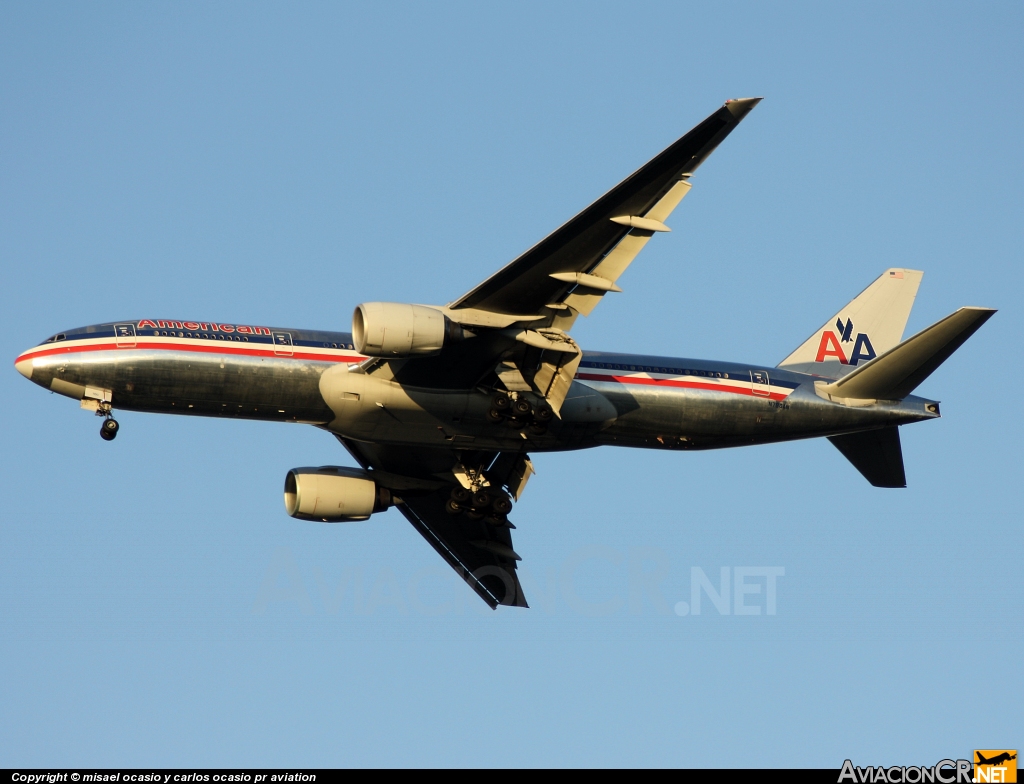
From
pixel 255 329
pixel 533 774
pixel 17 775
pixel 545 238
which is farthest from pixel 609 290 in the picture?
pixel 17 775

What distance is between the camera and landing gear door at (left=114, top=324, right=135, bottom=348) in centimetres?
4009

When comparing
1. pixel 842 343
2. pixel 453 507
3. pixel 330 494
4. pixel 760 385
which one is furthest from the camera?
pixel 842 343

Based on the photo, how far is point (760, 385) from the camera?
4481 cm

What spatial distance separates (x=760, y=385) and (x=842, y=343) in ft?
20.0

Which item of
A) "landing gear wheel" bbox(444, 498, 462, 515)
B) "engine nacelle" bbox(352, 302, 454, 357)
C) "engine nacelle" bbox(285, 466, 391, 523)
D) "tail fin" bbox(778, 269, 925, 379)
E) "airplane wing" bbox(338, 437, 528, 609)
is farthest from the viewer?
"airplane wing" bbox(338, 437, 528, 609)

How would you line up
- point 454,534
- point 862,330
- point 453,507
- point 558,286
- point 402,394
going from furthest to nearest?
point 454,534
point 862,330
point 453,507
point 402,394
point 558,286

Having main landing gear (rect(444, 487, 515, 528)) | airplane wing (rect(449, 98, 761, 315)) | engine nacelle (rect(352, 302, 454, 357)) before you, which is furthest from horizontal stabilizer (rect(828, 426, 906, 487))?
engine nacelle (rect(352, 302, 454, 357))

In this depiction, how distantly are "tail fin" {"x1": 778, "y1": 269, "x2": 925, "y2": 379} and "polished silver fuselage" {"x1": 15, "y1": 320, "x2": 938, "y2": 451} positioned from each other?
130 inches

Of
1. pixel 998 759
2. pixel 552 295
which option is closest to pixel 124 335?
pixel 552 295

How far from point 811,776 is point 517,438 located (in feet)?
49.4

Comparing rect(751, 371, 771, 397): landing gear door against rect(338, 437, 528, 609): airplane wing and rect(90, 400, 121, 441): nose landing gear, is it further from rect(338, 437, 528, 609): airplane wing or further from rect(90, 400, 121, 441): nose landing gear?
rect(90, 400, 121, 441): nose landing gear

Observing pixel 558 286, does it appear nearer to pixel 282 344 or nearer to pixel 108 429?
pixel 282 344

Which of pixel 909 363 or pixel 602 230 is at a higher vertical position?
pixel 602 230

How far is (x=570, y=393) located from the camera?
42.5m
